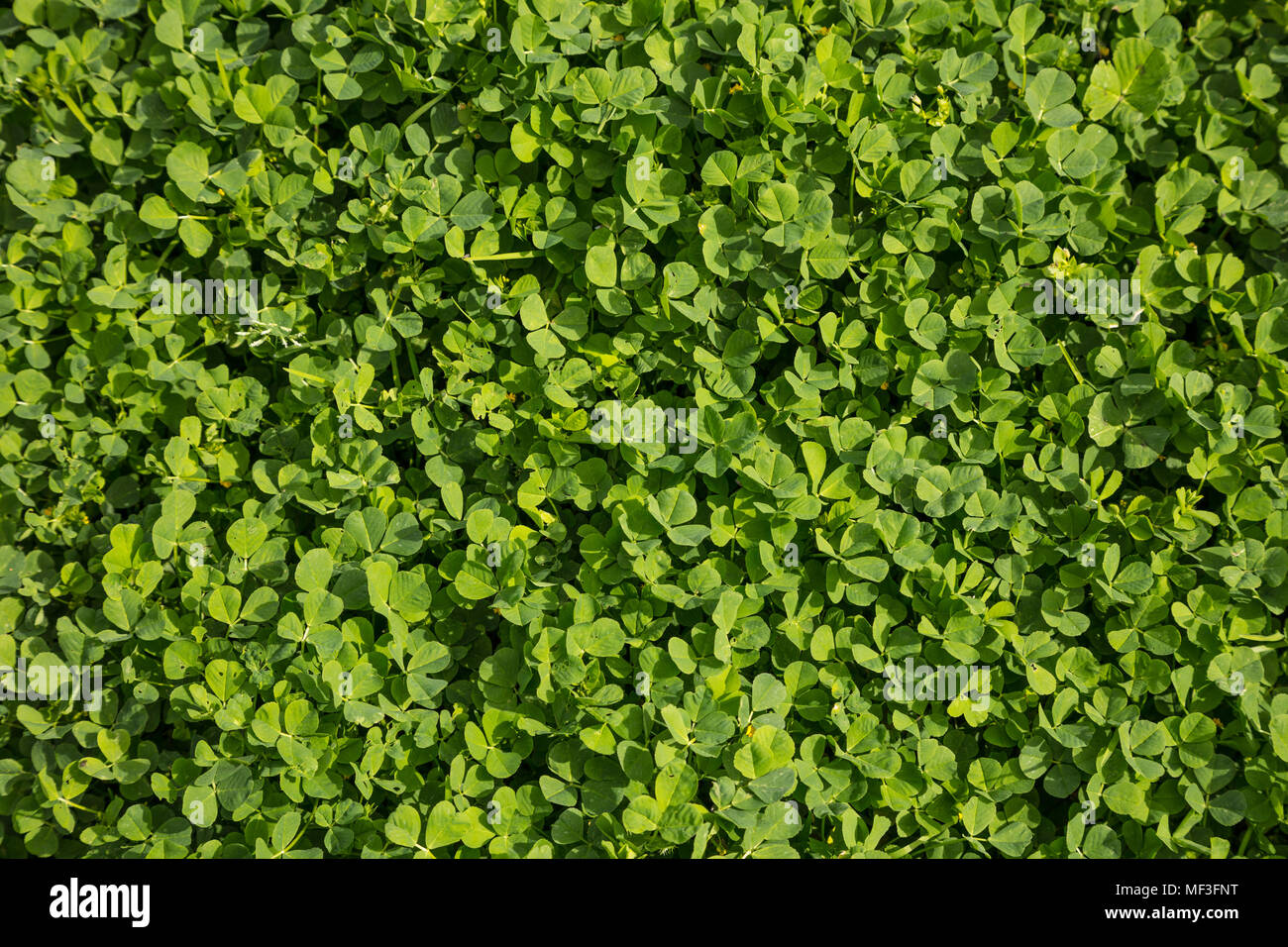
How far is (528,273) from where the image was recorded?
2.15m

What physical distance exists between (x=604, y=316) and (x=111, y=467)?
1.32 meters

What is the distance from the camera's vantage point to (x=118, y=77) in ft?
7.29

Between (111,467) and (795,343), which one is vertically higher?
(795,343)

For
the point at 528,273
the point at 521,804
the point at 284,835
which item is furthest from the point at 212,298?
the point at 521,804

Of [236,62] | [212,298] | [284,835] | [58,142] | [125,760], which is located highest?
[236,62]

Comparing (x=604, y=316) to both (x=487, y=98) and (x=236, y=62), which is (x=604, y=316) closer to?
(x=487, y=98)

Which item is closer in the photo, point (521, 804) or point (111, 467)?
point (521, 804)

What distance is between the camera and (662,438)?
2.04m

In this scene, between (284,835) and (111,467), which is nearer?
(284,835)

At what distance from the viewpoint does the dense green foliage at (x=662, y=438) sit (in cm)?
202

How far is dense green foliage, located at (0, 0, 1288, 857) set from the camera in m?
2.02

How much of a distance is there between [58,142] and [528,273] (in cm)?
126

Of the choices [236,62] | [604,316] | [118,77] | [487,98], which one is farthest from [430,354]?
[118,77]

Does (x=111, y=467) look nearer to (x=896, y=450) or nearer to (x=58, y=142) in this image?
(x=58, y=142)
